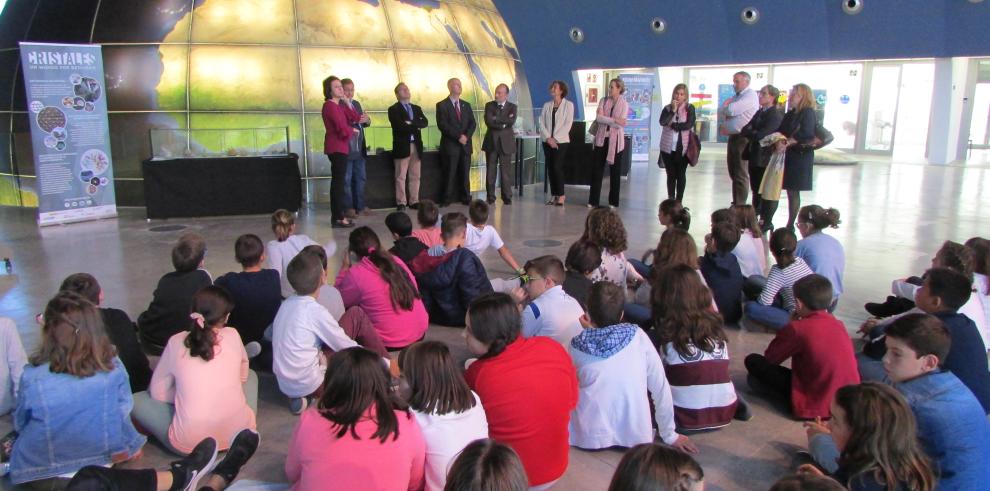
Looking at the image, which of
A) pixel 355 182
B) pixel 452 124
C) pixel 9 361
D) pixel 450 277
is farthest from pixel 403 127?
pixel 9 361

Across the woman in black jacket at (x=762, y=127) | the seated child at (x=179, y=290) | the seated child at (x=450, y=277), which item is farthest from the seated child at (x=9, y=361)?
the woman in black jacket at (x=762, y=127)

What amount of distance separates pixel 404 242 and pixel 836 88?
72.9 ft

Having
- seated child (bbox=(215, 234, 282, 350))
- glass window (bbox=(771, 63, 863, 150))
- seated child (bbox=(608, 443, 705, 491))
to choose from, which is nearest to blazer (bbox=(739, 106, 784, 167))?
seated child (bbox=(215, 234, 282, 350))

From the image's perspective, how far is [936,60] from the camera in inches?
739

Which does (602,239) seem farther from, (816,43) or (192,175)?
(816,43)

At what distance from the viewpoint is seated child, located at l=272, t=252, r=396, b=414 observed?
4.33 m

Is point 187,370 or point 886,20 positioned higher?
point 886,20

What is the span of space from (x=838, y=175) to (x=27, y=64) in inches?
641

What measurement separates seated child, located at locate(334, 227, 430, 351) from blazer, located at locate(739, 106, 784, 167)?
6.37m

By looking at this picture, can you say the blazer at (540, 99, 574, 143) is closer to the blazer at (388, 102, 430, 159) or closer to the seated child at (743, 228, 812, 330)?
the blazer at (388, 102, 430, 159)

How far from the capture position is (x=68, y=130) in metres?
10.2

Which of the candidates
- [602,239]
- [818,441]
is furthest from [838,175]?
[818,441]

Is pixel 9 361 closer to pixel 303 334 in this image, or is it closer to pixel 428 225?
pixel 303 334

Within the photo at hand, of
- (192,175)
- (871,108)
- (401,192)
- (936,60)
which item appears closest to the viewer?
(192,175)
